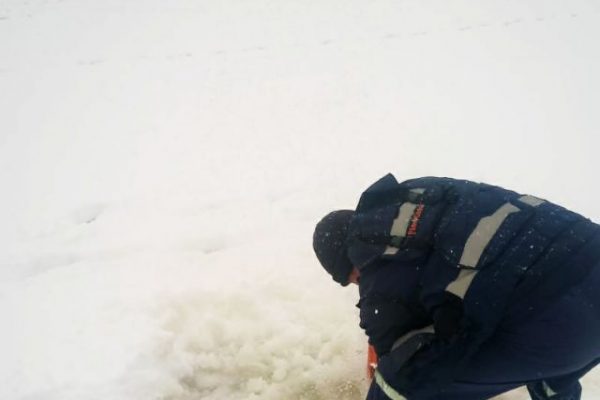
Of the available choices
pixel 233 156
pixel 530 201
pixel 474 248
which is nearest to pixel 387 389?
pixel 474 248

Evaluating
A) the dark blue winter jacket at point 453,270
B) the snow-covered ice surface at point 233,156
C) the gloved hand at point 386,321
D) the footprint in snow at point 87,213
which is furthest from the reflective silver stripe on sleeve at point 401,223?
the footprint in snow at point 87,213

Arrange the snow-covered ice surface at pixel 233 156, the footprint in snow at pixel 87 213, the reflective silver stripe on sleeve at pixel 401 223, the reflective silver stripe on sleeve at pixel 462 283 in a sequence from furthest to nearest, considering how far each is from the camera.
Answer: the footprint in snow at pixel 87 213 < the snow-covered ice surface at pixel 233 156 < the reflective silver stripe on sleeve at pixel 401 223 < the reflective silver stripe on sleeve at pixel 462 283

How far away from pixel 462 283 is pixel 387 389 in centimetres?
47

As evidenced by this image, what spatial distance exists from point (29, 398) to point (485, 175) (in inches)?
165

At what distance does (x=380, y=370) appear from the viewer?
5.54 ft

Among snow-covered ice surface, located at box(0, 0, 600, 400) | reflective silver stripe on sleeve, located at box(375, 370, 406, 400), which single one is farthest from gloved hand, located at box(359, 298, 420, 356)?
snow-covered ice surface, located at box(0, 0, 600, 400)

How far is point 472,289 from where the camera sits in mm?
1549

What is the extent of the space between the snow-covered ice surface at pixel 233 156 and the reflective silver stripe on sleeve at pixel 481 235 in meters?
1.55

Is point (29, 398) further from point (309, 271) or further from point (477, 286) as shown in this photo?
point (477, 286)

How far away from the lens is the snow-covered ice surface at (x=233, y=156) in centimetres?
301

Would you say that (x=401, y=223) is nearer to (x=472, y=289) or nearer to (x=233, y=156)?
(x=472, y=289)

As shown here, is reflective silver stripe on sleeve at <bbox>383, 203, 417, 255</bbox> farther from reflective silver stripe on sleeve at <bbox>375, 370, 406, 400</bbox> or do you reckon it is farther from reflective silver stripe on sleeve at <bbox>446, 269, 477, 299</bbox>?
reflective silver stripe on sleeve at <bbox>375, 370, 406, 400</bbox>

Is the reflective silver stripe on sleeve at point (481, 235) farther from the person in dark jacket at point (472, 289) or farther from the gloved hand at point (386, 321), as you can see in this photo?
the gloved hand at point (386, 321)

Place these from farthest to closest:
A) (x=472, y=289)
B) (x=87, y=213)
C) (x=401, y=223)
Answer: (x=87, y=213) → (x=401, y=223) → (x=472, y=289)
